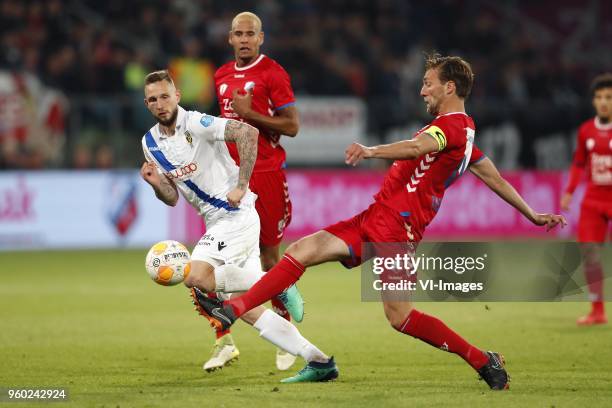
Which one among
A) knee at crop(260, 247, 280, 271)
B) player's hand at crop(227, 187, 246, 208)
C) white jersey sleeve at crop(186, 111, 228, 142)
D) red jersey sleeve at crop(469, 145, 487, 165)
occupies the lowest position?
knee at crop(260, 247, 280, 271)

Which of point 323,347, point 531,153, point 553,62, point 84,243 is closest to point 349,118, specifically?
point 531,153

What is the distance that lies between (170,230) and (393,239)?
11.8m

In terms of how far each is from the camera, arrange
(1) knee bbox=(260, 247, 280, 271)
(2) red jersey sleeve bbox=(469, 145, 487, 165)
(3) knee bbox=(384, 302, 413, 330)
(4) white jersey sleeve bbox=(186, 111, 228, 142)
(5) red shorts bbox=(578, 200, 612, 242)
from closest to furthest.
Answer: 1. (3) knee bbox=(384, 302, 413, 330)
2. (2) red jersey sleeve bbox=(469, 145, 487, 165)
3. (4) white jersey sleeve bbox=(186, 111, 228, 142)
4. (1) knee bbox=(260, 247, 280, 271)
5. (5) red shorts bbox=(578, 200, 612, 242)

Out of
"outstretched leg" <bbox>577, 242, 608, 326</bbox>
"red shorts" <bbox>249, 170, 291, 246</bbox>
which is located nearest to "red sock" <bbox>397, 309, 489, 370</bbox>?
"red shorts" <bbox>249, 170, 291, 246</bbox>

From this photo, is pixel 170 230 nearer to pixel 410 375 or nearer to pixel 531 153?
pixel 531 153

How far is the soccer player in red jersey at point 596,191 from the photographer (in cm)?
1089

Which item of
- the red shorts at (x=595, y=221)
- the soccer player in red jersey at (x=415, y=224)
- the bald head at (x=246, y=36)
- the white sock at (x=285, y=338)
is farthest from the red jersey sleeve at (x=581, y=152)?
the white sock at (x=285, y=338)

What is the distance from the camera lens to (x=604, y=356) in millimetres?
8578

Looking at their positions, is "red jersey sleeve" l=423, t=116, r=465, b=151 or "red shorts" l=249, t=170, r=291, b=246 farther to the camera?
"red shorts" l=249, t=170, r=291, b=246

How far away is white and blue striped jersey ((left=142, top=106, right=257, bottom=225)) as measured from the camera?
7641mm

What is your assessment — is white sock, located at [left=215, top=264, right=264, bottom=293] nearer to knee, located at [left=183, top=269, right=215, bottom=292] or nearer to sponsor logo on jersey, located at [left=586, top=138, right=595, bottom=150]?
knee, located at [left=183, top=269, right=215, bottom=292]

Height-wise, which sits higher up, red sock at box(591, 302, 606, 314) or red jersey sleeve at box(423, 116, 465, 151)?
red jersey sleeve at box(423, 116, 465, 151)

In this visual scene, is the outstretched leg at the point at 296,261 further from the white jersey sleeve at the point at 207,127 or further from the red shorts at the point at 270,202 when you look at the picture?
the red shorts at the point at 270,202

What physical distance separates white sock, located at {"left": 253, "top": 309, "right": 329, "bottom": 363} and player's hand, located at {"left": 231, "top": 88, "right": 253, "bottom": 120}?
5.44 ft
